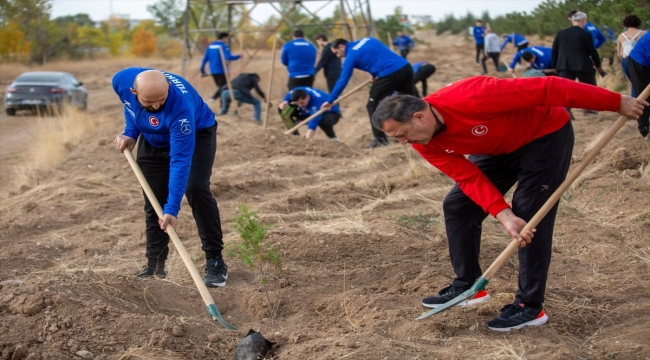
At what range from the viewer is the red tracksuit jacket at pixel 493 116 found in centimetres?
333

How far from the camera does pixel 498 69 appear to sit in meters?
21.5

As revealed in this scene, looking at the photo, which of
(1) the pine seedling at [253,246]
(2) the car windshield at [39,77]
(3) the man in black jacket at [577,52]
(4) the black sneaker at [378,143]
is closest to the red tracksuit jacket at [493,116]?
(1) the pine seedling at [253,246]

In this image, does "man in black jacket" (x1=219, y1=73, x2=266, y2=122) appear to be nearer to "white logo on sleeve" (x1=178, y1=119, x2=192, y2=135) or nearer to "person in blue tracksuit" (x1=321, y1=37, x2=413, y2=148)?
"person in blue tracksuit" (x1=321, y1=37, x2=413, y2=148)

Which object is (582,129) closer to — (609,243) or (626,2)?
(626,2)

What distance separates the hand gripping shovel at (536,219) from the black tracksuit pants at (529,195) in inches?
3.0

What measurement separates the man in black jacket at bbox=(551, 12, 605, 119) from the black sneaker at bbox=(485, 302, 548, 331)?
7.01m

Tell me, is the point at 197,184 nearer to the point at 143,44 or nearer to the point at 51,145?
the point at 51,145

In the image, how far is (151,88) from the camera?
399 cm

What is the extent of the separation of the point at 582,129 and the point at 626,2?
6.06 ft

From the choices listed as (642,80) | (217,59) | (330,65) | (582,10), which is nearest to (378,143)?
(330,65)

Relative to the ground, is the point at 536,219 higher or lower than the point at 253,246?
higher

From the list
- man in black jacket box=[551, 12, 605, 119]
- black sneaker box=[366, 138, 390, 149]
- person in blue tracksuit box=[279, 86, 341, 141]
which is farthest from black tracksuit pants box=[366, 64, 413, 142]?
man in black jacket box=[551, 12, 605, 119]

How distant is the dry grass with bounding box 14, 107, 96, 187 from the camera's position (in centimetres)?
957

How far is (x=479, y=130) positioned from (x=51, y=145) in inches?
373
